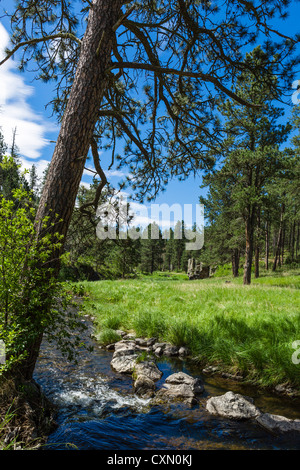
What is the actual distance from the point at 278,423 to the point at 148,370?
2.26 metres

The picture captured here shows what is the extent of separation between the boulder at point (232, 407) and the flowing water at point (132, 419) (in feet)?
0.31

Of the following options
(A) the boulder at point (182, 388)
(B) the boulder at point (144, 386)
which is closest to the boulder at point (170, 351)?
(A) the boulder at point (182, 388)

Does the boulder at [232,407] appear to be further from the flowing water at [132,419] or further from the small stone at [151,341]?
the small stone at [151,341]

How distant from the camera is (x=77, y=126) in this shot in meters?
3.64

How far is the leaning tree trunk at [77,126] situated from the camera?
352 centimetres

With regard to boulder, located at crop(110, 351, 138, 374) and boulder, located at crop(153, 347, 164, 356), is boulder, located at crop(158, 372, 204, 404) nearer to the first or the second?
boulder, located at crop(110, 351, 138, 374)

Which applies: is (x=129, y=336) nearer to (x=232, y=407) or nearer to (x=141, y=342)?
(x=141, y=342)

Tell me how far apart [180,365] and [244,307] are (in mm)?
3290

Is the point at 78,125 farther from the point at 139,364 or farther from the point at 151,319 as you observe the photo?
the point at 151,319

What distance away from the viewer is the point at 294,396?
4.07 metres

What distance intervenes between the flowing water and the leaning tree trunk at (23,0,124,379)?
3.14 ft

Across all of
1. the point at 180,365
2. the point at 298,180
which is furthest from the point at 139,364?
the point at 298,180

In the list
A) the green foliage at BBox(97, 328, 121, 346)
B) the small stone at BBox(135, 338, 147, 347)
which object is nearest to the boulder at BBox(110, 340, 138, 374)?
the small stone at BBox(135, 338, 147, 347)

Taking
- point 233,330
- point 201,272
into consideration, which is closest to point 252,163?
point 233,330
